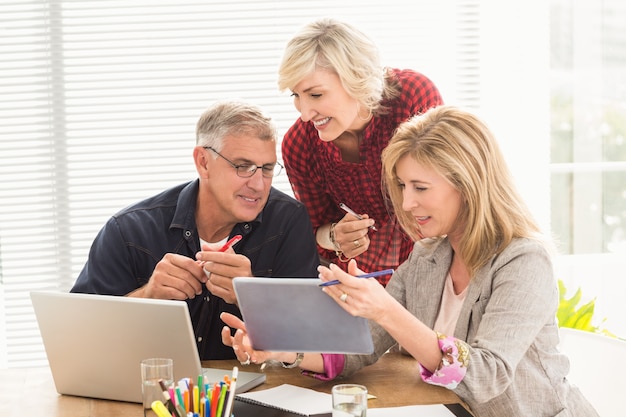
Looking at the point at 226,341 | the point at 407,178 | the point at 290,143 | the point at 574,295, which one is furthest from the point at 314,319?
the point at 574,295

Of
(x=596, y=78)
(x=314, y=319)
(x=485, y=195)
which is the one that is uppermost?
(x=596, y=78)

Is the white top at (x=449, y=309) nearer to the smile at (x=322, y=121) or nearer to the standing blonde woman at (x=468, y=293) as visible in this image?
the standing blonde woman at (x=468, y=293)

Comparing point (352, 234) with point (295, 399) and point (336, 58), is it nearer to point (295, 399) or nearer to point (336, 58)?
point (336, 58)

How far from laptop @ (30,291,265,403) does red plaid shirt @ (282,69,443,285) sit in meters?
0.89

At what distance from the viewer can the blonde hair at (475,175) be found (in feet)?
6.30

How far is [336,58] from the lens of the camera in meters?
2.36

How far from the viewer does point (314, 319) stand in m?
1.74

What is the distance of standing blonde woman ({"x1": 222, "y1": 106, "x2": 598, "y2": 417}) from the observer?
1.73 m

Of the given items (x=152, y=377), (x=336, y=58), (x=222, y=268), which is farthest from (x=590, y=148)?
(x=152, y=377)

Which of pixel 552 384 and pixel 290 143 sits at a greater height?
pixel 290 143

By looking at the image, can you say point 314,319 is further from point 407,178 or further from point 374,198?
point 374,198

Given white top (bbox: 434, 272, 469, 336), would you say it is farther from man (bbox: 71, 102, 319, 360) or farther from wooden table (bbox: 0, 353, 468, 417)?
man (bbox: 71, 102, 319, 360)

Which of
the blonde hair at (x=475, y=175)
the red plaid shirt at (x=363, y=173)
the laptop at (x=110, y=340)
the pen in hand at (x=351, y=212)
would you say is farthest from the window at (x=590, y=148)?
the laptop at (x=110, y=340)

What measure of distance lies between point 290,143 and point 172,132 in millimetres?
1271
